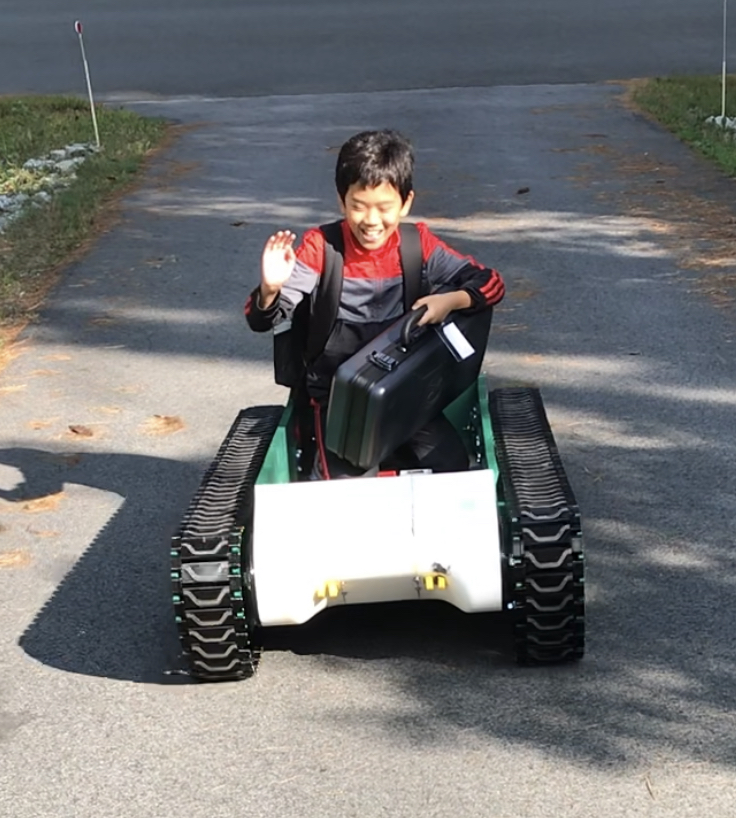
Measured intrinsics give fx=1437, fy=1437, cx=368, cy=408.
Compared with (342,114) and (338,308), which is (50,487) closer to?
(338,308)

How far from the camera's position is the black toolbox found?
3.84m

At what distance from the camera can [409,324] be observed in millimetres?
3898

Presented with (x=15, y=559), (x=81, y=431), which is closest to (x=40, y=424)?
(x=81, y=431)

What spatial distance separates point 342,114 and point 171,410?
8242 mm

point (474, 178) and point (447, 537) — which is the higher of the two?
point (447, 537)

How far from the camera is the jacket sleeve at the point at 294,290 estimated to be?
13.1 feet

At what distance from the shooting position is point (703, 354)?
6195 mm

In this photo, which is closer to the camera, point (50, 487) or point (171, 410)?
point (50, 487)

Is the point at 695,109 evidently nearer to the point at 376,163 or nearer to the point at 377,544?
the point at 376,163

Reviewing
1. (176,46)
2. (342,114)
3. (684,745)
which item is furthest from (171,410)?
(176,46)

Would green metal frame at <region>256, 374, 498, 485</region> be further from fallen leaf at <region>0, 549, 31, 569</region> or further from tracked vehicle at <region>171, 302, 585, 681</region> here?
fallen leaf at <region>0, 549, 31, 569</region>

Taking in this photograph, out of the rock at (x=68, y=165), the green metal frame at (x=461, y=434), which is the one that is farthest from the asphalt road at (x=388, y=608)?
the rock at (x=68, y=165)

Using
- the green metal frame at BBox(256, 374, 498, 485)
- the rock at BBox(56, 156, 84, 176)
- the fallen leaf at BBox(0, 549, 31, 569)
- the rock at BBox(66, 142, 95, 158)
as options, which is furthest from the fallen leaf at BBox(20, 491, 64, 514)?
the rock at BBox(66, 142, 95, 158)

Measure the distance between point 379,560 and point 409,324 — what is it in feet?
2.44
